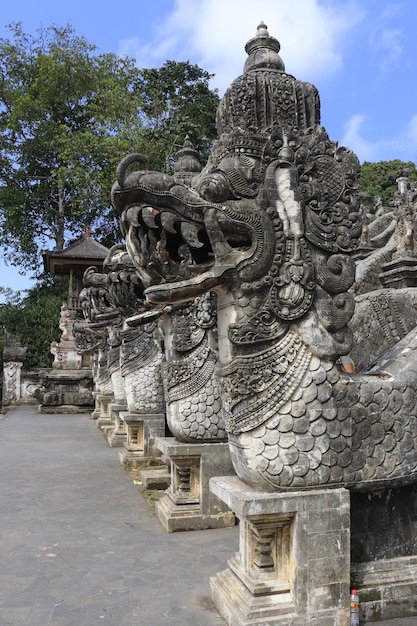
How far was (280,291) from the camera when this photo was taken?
3.68 m

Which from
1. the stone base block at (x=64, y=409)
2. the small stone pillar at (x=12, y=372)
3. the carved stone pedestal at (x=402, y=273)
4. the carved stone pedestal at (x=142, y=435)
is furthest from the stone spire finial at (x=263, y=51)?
the small stone pillar at (x=12, y=372)

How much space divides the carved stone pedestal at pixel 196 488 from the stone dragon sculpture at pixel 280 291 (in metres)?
2.06

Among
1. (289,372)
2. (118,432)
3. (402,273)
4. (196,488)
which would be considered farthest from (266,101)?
(118,432)

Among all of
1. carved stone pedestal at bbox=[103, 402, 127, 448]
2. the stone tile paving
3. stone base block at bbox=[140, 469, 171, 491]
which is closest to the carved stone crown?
the stone tile paving

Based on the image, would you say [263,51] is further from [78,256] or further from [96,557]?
[78,256]

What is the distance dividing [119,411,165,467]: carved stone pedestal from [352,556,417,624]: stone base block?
526 cm

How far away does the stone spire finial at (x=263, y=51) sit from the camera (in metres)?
4.35

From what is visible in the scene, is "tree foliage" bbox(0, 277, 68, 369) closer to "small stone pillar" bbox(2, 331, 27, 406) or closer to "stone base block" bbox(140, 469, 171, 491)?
"small stone pillar" bbox(2, 331, 27, 406)

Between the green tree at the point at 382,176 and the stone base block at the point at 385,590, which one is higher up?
the green tree at the point at 382,176

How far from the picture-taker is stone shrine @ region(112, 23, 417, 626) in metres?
3.50

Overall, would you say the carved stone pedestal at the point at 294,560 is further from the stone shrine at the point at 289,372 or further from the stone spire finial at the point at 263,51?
the stone spire finial at the point at 263,51

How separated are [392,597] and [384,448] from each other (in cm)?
95

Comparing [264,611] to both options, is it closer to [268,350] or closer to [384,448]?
[384,448]

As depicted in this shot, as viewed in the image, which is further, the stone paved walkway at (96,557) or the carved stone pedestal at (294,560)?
the stone paved walkway at (96,557)
